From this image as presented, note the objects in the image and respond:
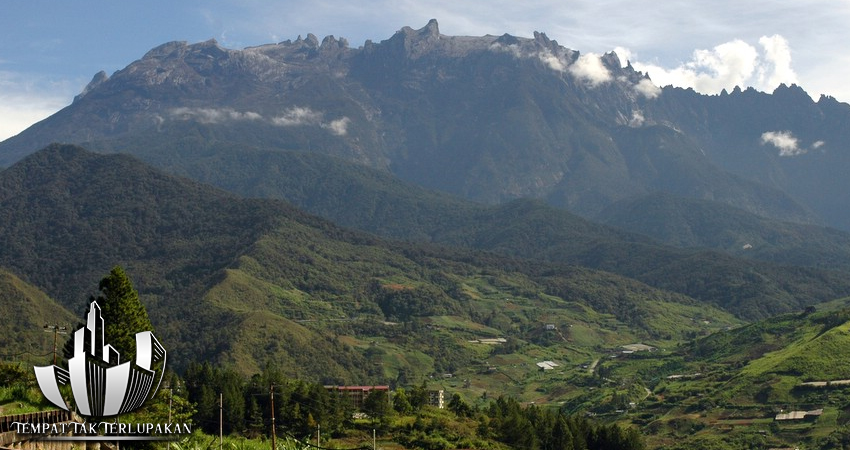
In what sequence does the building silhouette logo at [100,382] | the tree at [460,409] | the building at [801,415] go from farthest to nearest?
the building at [801,415] < the tree at [460,409] < the building silhouette logo at [100,382]

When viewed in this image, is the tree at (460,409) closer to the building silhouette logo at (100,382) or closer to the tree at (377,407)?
the tree at (377,407)

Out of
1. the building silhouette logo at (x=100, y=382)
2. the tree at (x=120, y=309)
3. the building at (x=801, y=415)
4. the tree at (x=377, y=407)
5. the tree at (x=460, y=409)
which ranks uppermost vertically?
the tree at (x=120, y=309)

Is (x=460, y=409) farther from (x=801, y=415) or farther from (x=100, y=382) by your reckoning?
(x=100, y=382)

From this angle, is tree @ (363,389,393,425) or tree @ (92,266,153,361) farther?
tree @ (363,389,393,425)

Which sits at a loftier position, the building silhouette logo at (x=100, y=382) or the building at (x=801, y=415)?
the building silhouette logo at (x=100, y=382)

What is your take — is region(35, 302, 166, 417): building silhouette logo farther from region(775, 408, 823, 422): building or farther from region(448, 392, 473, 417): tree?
region(775, 408, 823, 422): building

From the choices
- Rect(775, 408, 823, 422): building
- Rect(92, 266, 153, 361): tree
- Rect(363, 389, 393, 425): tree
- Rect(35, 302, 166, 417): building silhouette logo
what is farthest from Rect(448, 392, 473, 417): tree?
Rect(35, 302, 166, 417): building silhouette logo

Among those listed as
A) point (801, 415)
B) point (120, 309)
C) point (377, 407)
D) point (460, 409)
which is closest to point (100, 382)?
point (120, 309)

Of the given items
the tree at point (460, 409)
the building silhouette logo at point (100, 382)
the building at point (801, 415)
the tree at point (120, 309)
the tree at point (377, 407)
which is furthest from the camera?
the building at point (801, 415)

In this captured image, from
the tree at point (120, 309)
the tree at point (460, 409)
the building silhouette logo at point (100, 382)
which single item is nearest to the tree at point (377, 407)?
the tree at point (460, 409)

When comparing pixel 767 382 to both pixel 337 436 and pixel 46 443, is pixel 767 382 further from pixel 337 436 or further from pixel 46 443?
pixel 46 443

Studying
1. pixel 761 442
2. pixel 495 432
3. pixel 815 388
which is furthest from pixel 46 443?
pixel 815 388

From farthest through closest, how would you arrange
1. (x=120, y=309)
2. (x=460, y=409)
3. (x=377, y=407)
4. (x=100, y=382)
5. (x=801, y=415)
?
(x=801, y=415) < (x=460, y=409) < (x=377, y=407) < (x=120, y=309) < (x=100, y=382)

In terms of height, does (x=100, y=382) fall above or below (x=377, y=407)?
above
